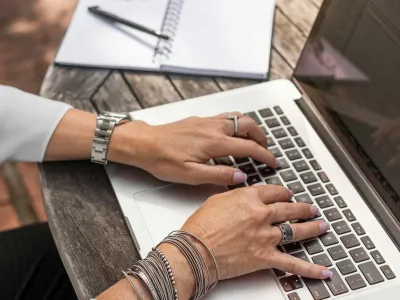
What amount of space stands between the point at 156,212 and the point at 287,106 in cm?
28

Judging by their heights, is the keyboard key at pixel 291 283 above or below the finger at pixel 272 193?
below

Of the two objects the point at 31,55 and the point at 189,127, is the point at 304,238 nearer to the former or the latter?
the point at 189,127

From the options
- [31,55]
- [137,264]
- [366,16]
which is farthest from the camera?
[31,55]

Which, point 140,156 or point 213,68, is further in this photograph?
point 213,68

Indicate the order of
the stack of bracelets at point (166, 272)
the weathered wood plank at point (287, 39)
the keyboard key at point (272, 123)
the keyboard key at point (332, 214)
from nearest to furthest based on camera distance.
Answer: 1. the stack of bracelets at point (166, 272)
2. the keyboard key at point (332, 214)
3. the keyboard key at point (272, 123)
4. the weathered wood plank at point (287, 39)

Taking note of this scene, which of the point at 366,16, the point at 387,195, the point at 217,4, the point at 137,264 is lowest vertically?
the point at 387,195

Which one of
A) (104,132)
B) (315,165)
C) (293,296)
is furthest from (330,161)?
(104,132)

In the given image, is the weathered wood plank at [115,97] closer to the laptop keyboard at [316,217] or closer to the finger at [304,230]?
the laptop keyboard at [316,217]

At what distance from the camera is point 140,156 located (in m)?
0.77

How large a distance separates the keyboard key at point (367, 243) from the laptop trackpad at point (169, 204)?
20 centimetres

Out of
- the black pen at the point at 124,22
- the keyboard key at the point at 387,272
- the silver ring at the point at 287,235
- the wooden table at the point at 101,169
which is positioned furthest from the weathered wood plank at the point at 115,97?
the keyboard key at the point at 387,272

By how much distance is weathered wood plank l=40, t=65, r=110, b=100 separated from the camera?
2.87 feet

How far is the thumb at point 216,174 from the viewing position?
0.75 meters

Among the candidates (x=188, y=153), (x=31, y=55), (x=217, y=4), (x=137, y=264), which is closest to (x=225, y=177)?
(x=188, y=153)
